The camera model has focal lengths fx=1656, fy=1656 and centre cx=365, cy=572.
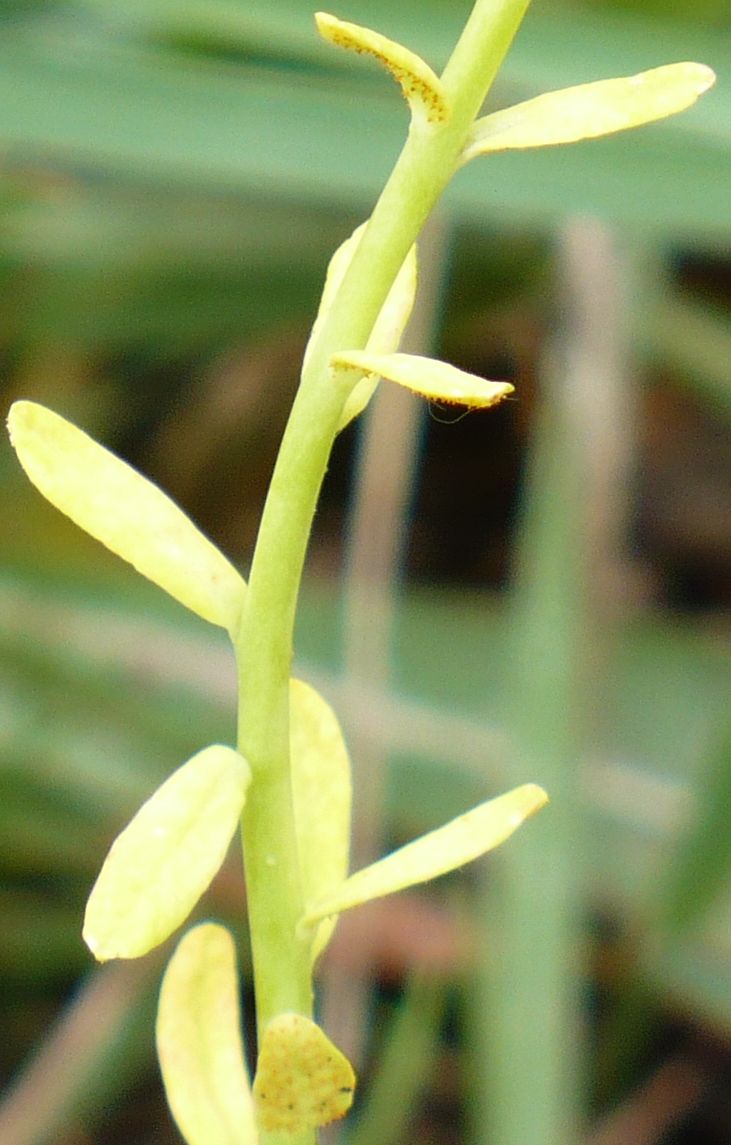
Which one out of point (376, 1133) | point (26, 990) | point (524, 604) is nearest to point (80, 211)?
point (524, 604)

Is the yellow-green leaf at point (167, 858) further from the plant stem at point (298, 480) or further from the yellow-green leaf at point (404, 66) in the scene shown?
the yellow-green leaf at point (404, 66)

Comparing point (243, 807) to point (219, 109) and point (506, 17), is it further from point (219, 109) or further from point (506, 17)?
point (219, 109)

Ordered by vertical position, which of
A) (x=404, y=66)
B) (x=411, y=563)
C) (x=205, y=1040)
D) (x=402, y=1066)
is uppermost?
A: (x=404, y=66)

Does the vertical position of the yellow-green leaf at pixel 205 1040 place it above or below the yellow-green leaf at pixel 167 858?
below

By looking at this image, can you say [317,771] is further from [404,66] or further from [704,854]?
[704,854]

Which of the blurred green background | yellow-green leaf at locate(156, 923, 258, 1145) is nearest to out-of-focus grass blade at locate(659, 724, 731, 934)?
the blurred green background

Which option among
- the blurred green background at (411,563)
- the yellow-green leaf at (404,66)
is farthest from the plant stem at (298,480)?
the blurred green background at (411,563)

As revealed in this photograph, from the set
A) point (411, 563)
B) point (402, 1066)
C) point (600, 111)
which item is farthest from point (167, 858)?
point (411, 563)
